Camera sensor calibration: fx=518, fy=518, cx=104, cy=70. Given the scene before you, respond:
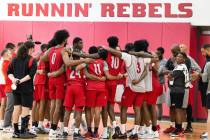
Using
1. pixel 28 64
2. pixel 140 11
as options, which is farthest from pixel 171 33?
pixel 28 64

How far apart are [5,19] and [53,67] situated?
6927 millimetres

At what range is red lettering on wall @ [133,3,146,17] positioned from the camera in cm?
1458

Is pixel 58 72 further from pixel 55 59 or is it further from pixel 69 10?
pixel 69 10

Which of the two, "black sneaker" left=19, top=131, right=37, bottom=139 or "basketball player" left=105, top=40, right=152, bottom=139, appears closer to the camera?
"black sneaker" left=19, top=131, right=37, bottom=139

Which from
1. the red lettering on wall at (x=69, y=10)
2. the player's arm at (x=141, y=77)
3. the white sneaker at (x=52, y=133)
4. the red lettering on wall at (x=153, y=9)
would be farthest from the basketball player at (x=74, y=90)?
the red lettering on wall at (x=69, y=10)

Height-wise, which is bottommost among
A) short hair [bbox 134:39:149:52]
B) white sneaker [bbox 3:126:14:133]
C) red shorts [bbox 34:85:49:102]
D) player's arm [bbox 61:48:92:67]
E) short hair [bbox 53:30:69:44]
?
white sneaker [bbox 3:126:14:133]

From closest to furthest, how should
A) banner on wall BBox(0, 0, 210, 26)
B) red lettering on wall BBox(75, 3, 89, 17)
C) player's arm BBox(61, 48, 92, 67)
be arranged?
1. player's arm BBox(61, 48, 92, 67)
2. banner on wall BBox(0, 0, 210, 26)
3. red lettering on wall BBox(75, 3, 89, 17)

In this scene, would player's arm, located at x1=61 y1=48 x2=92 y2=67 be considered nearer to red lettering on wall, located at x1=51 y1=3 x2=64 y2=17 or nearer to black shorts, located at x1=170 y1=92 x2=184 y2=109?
black shorts, located at x1=170 y1=92 x2=184 y2=109

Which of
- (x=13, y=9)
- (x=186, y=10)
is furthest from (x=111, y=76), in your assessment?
(x=13, y=9)

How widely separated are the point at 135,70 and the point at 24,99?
2.15 metres

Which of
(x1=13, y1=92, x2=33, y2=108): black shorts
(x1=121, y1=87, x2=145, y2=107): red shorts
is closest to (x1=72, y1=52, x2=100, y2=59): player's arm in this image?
(x1=121, y1=87, x2=145, y2=107): red shorts

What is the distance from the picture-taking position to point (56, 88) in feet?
31.4

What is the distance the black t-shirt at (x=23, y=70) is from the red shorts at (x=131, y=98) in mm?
1763

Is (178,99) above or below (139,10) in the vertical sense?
below
